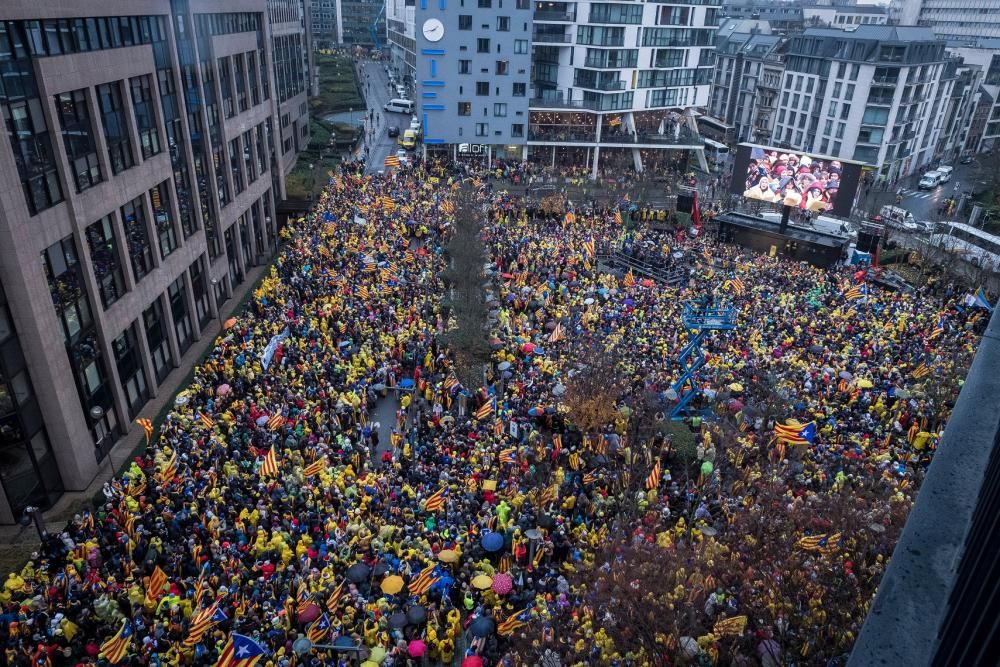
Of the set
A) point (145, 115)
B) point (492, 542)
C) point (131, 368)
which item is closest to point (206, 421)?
point (131, 368)

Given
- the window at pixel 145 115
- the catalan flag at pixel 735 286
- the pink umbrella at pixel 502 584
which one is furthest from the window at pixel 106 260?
the catalan flag at pixel 735 286

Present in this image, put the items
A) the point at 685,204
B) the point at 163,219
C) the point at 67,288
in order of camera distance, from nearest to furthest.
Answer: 1. the point at 67,288
2. the point at 163,219
3. the point at 685,204

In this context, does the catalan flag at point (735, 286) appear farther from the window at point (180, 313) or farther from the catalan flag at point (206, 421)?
the window at point (180, 313)

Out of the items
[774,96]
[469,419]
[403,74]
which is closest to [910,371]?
[469,419]

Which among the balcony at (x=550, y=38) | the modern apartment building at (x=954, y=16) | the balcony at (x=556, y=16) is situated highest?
the modern apartment building at (x=954, y=16)

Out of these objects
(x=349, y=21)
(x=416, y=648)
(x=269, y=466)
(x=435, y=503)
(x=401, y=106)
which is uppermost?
(x=349, y=21)

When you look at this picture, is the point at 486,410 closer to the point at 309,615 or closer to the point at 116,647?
the point at 309,615

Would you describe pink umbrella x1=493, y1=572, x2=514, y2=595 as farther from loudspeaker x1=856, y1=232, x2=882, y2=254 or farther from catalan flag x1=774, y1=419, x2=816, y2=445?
loudspeaker x1=856, y1=232, x2=882, y2=254
